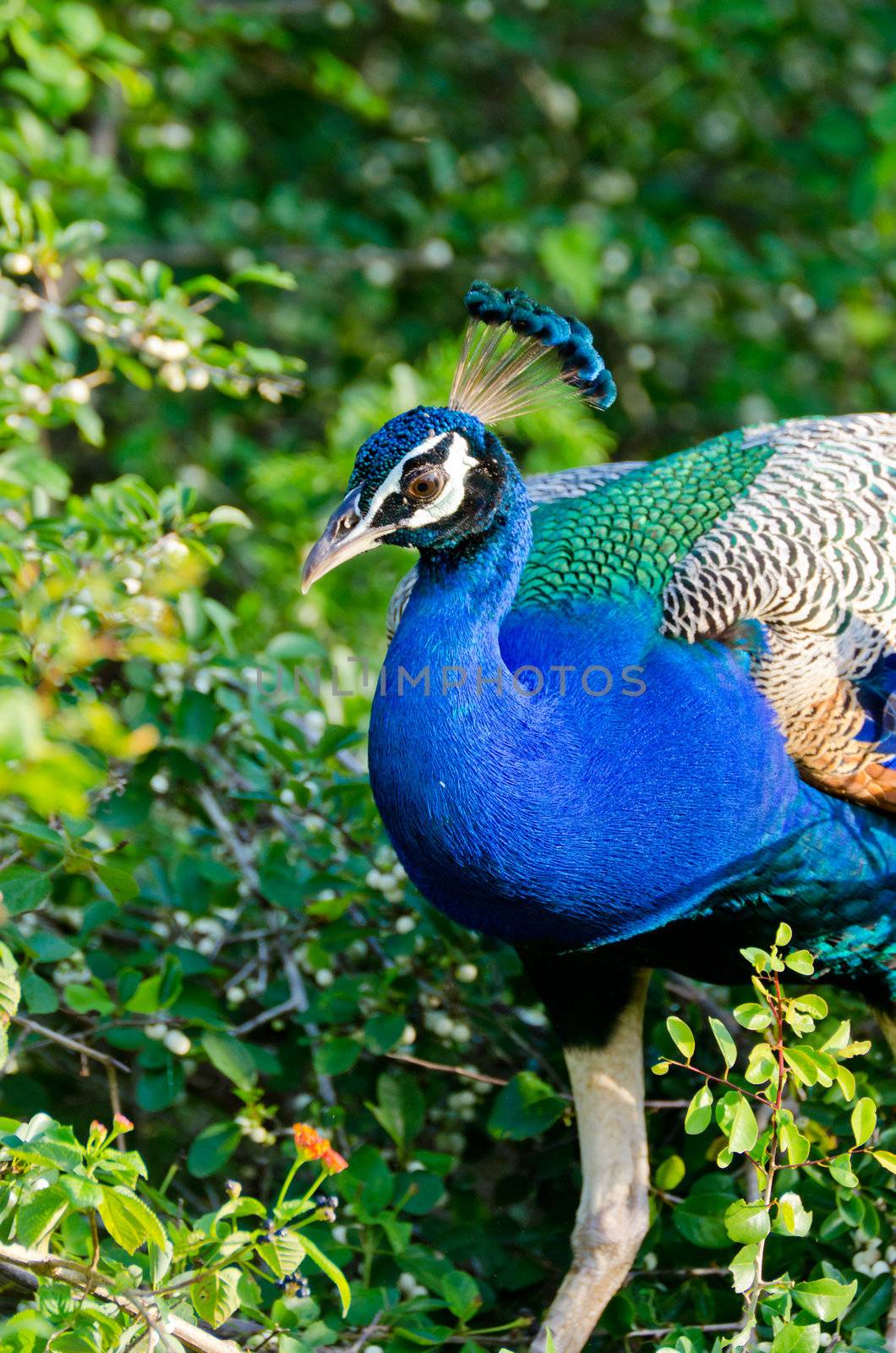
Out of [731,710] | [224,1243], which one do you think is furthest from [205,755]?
[224,1243]

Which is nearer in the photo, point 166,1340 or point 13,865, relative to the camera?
point 166,1340

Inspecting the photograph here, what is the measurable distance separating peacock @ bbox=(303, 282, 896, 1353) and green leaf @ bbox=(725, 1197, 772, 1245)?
1.32 ft

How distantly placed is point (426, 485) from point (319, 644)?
750mm

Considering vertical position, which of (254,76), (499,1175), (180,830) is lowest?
(499,1175)

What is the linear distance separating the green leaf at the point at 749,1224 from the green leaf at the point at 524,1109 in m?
0.62

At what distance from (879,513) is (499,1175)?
1.11 meters

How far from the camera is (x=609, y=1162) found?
2.13 m

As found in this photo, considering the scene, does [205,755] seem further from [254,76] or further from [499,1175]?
[254,76]

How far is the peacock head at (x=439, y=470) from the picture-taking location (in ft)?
5.98

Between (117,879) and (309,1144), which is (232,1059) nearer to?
(117,879)

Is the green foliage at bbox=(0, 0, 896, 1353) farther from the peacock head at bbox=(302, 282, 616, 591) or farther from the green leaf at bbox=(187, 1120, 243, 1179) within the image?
the peacock head at bbox=(302, 282, 616, 591)

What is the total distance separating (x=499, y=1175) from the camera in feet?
7.98

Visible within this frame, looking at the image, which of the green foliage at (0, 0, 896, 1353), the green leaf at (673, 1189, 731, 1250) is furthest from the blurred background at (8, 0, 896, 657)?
the green leaf at (673, 1189, 731, 1250)

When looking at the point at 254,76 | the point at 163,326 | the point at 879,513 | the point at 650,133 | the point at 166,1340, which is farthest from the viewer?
the point at 650,133
